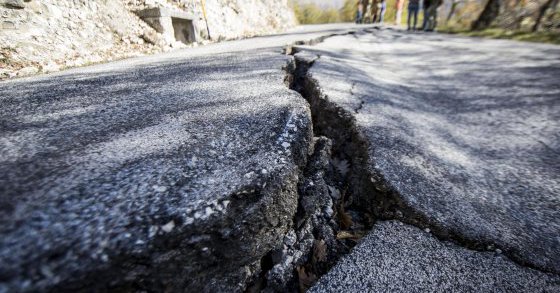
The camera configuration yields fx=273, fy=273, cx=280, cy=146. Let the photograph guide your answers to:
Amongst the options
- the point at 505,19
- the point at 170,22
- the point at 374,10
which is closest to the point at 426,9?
the point at 505,19

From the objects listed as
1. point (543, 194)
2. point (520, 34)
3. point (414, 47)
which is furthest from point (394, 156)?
point (520, 34)

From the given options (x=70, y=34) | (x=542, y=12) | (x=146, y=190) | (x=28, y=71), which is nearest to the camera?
(x=146, y=190)

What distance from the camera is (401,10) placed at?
11.6 metres

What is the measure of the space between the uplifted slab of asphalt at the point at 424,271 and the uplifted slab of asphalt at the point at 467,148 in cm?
5

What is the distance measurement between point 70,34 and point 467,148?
3.51m

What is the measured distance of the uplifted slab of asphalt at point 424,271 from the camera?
700 millimetres

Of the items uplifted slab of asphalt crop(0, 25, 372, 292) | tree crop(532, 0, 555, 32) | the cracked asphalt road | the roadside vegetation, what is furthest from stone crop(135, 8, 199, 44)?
tree crop(532, 0, 555, 32)

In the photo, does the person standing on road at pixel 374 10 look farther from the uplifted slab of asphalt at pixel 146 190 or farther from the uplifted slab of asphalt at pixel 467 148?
the uplifted slab of asphalt at pixel 146 190

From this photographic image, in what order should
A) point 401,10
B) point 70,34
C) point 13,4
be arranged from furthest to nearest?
1. point 401,10
2. point 70,34
3. point 13,4

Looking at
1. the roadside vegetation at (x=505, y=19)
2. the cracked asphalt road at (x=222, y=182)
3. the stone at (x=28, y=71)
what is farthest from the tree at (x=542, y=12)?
the stone at (x=28, y=71)

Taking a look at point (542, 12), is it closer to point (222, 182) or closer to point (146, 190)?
point (222, 182)

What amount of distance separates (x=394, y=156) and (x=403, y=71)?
83.9 inches

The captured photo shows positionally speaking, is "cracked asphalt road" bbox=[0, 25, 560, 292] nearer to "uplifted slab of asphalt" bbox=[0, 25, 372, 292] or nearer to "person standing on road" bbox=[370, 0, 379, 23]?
"uplifted slab of asphalt" bbox=[0, 25, 372, 292]

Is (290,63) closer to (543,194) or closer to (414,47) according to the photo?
(543,194)
